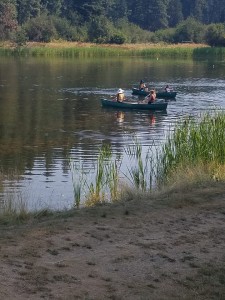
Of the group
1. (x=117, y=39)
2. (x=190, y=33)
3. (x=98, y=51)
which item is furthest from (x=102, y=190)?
(x=190, y=33)

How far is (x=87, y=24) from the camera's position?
93.2m

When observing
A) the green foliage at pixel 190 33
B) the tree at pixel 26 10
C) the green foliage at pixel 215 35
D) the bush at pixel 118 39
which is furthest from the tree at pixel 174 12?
the bush at pixel 118 39

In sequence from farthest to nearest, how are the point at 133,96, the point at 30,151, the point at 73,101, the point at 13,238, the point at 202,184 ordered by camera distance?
the point at 133,96 < the point at 73,101 < the point at 30,151 < the point at 202,184 < the point at 13,238

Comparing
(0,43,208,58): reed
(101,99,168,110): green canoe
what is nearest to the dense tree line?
(0,43,208,58): reed

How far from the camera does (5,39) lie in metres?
83.2

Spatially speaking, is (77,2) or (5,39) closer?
(5,39)

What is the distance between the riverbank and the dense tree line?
2909 inches

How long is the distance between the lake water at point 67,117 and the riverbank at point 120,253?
11.2ft

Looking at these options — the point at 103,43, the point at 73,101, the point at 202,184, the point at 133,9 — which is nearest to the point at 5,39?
the point at 103,43

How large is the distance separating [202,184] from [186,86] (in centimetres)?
3413

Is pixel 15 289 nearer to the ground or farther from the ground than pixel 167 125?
farther from the ground

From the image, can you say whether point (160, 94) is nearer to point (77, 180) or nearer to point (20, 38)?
point (77, 180)

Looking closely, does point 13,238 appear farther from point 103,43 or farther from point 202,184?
point 103,43

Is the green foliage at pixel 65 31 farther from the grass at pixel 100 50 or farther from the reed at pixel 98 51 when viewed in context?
the reed at pixel 98 51
